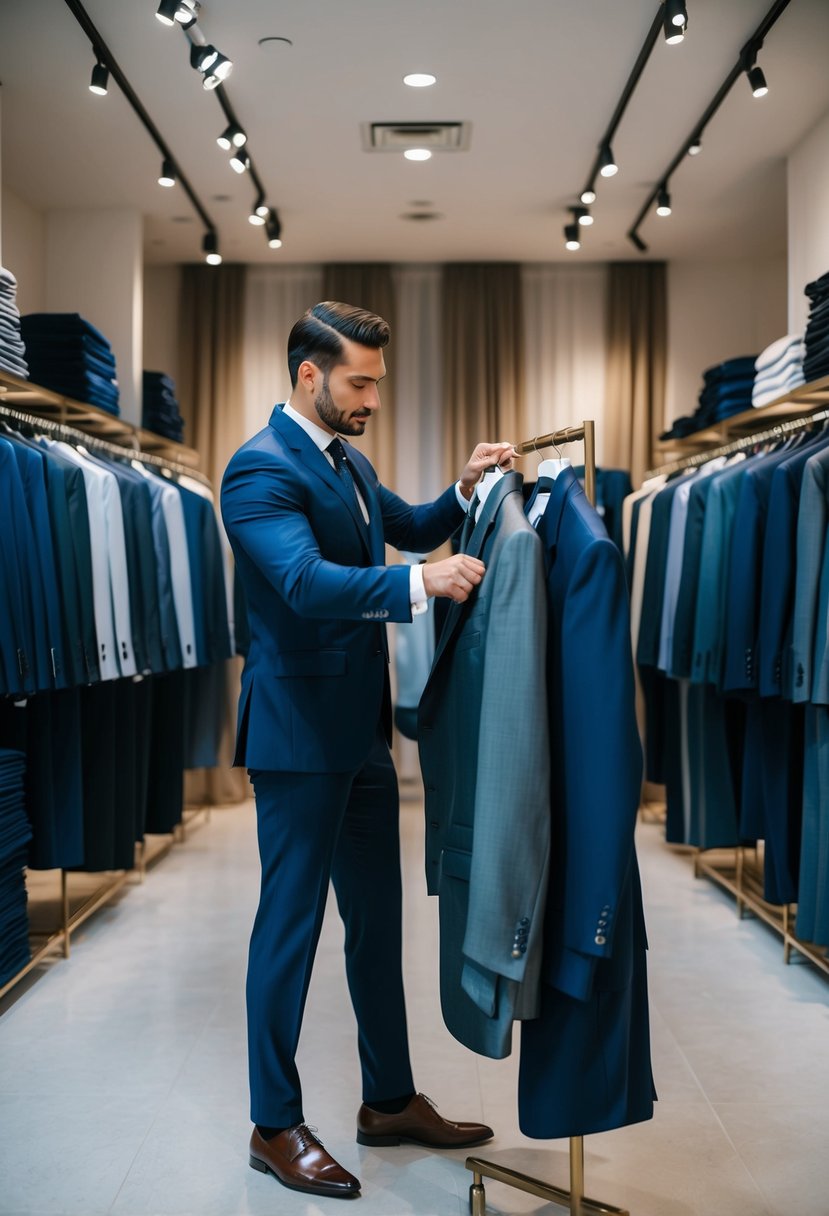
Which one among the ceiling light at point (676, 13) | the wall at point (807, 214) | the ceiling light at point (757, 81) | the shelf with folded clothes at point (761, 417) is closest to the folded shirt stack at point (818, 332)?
the shelf with folded clothes at point (761, 417)

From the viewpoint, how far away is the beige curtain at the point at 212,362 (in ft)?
22.3

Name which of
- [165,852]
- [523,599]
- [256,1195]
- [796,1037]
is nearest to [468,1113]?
[256,1195]

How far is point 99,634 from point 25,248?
2.55 metres

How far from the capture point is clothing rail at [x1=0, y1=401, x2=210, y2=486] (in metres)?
3.69

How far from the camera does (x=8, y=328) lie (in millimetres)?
3461

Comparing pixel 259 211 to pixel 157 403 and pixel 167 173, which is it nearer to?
pixel 167 173

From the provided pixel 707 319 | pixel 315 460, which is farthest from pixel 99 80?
pixel 707 319

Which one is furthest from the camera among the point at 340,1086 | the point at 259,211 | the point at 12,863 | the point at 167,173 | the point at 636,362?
the point at 636,362

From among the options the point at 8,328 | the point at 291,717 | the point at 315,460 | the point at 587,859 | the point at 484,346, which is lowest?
the point at 587,859

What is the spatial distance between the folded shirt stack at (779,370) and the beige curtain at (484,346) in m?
2.41

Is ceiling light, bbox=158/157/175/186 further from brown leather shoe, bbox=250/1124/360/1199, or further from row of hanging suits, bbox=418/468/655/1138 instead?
brown leather shoe, bbox=250/1124/360/1199

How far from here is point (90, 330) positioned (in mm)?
4371

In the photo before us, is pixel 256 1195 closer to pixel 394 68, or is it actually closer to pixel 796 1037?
pixel 796 1037

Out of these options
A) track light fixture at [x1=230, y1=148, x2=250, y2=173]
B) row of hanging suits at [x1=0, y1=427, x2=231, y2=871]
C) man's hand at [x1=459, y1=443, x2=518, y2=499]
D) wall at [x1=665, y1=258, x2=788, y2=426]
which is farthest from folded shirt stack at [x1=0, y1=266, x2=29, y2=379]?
wall at [x1=665, y1=258, x2=788, y2=426]
